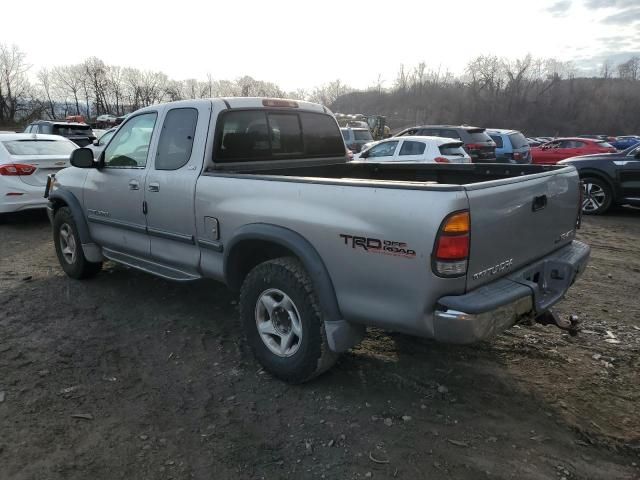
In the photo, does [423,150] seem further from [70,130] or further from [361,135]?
[70,130]

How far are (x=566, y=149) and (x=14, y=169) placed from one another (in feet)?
61.2

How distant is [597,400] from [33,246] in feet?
24.2

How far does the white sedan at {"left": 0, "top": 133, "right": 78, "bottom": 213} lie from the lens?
796 cm

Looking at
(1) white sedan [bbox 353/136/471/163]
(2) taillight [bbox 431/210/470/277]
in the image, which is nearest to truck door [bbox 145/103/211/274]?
(2) taillight [bbox 431/210/470/277]

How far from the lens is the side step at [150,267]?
4113 millimetres

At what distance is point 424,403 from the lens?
10.2ft

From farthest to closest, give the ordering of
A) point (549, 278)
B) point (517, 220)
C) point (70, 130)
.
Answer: point (70, 130), point (549, 278), point (517, 220)

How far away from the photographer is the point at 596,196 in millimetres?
9758

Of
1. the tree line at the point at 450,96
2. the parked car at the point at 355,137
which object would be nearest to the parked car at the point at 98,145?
the parked car at the point at 355,137

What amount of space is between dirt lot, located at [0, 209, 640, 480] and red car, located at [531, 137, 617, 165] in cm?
1605

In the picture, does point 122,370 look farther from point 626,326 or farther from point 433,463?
point 626,326

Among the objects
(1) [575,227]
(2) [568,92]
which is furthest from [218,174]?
(2) [568,92]

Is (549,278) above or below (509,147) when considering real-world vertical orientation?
below

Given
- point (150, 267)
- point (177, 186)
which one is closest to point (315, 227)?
point (177, 186)
